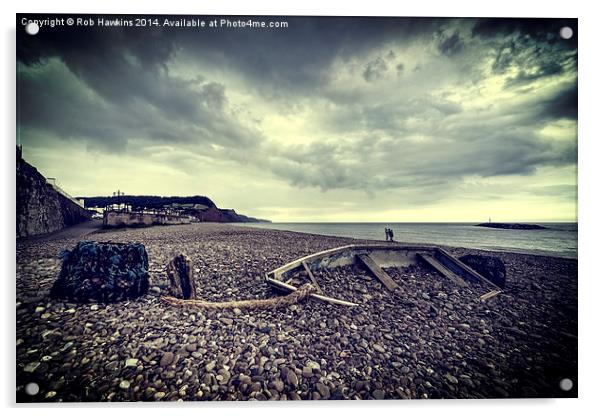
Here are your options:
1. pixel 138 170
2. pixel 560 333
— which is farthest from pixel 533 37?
pixel 138 170

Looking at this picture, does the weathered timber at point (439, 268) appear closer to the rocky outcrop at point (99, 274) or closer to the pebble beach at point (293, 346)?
the pebble beach at point (293, 346)

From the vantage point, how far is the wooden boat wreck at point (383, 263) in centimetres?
417

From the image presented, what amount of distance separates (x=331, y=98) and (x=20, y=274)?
4.85m

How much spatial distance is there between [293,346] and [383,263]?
2.69m

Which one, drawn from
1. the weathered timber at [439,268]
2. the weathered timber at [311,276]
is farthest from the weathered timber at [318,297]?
the weathered timber at [439,268]

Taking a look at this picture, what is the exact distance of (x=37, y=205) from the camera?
3.35 meters

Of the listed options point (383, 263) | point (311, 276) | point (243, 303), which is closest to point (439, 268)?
point (383, 263)

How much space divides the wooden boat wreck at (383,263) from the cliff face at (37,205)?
124 inches

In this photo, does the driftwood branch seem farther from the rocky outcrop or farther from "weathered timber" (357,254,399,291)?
"weathered timber" (357,254,399,291)

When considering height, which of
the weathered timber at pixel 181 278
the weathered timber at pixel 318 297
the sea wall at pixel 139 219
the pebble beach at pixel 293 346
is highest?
the sea wall at pixel 139 219

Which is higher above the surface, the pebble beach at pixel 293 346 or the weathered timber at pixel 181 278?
the weathered timber at pixel 181 278

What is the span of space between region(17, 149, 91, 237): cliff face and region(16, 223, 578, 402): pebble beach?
0.70ft

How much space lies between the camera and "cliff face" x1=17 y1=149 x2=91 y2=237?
10.4ft

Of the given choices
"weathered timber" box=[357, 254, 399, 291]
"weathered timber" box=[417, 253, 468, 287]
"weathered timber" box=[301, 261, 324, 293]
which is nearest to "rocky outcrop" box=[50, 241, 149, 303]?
"weathered timber" box=[301, 261, 324, 293]
